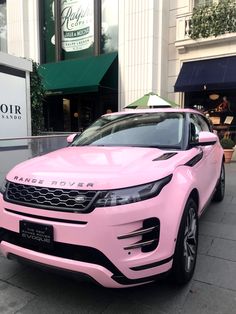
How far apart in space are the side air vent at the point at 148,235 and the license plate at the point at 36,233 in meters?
0.60

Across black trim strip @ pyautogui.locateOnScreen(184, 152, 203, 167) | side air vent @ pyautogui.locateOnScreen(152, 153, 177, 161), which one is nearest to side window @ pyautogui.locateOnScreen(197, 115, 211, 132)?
black trim strip @ pyautogui.locateOnScreen(184, 152, 203, 167)

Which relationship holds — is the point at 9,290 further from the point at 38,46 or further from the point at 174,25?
the point at 38,46

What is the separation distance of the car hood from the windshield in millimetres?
322

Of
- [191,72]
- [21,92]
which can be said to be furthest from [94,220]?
[191,72]

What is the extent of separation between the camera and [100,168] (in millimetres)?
A: 2717

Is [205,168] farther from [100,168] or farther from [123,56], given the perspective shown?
[123,56]

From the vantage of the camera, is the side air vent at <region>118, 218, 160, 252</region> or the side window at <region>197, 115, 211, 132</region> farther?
the side window at <region>197, 115, 211, 132</region>

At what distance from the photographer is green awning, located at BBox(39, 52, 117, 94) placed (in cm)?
1249

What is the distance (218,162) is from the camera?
5164mm

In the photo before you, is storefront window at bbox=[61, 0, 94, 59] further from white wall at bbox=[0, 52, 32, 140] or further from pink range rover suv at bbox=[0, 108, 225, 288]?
pink range rover suv at bbox=[0, 108, 225, 288]

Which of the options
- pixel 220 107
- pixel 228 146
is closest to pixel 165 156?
pixel 228 146

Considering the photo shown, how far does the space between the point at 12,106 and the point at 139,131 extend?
3.90m

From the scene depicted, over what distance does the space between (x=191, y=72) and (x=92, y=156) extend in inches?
396

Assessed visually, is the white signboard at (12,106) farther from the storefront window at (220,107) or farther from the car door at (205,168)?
the storefront window at (220,107)
